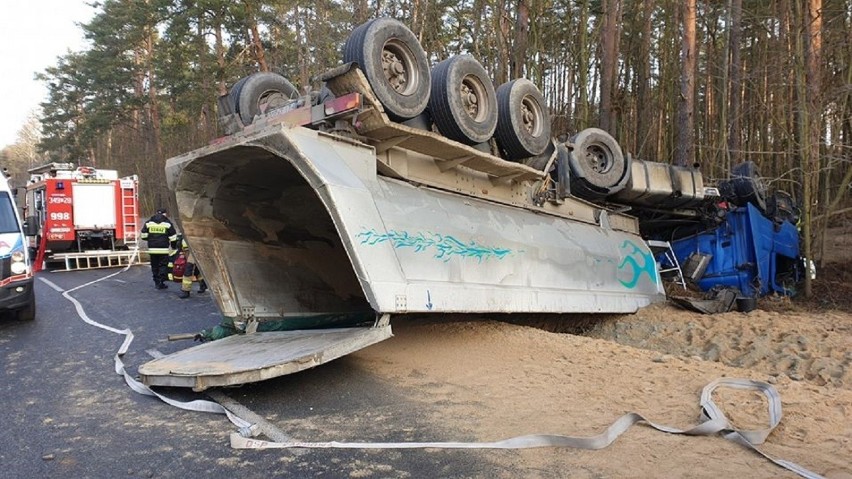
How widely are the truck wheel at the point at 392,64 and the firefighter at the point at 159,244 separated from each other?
7066 mm

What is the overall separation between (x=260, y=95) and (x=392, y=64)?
1.74 metres

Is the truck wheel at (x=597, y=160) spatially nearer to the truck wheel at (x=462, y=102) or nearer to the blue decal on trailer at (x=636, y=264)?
the blue decal on trailer at (x=636, y=264)

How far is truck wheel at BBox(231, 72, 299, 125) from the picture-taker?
233 inches

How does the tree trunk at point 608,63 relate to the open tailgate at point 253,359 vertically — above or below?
above

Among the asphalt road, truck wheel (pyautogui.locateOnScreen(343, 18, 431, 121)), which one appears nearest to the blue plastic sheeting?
truck wheel (pyautogui.locateOnScreen(343, 18, 431, 121))

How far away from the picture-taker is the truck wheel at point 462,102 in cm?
540

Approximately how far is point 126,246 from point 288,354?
45.5ft

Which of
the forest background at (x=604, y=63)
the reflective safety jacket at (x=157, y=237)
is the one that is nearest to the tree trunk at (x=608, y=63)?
the forest background at (x=604, y=63)

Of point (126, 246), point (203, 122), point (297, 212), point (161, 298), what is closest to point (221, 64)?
point (203, 122)

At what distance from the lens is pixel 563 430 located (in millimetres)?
3324

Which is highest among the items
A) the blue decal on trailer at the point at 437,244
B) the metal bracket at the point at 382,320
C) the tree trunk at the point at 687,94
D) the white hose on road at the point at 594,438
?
the tree trunk at the point at 687,94

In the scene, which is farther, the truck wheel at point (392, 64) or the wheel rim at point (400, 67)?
the wheel rim at point (400, 67)

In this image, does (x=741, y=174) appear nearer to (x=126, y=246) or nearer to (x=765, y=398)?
(x=765, y=398)

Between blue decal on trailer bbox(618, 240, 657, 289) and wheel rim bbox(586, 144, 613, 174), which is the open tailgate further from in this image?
wheel rim bbox(586, 144, 613, 174)
